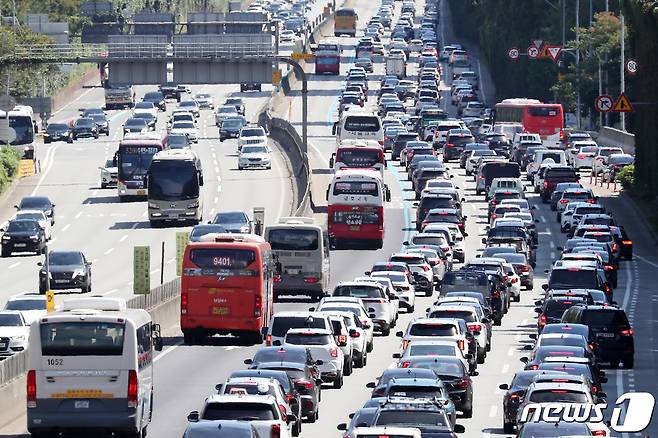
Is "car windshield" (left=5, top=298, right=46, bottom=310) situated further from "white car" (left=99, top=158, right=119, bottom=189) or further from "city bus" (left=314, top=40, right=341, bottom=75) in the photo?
"city bus" (left=314, top=40, right=341, bottom=75)

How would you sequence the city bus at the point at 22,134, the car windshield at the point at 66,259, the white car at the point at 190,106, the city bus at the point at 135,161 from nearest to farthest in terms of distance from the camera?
the car windshield at the point at 66,259, the city bus at the point at 135,161, the city bus at the point at 22,134, the white car at the point at 190,106

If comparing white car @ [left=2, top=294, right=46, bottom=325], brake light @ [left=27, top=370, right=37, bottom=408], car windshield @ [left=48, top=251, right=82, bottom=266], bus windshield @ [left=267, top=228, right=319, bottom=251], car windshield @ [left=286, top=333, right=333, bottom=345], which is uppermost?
brake light @ [left=27, top=370, right=37, bottom=408]

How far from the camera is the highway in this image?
4500 cm

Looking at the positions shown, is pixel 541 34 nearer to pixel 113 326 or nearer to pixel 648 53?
pixel 648 53

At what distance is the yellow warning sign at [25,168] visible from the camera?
119 metres

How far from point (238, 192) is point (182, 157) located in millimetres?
15543

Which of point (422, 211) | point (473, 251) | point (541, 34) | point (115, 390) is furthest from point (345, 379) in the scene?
point (541, 34)

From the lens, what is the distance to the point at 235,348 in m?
54.7

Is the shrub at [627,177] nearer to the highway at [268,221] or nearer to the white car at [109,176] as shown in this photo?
the highway at [268,221]

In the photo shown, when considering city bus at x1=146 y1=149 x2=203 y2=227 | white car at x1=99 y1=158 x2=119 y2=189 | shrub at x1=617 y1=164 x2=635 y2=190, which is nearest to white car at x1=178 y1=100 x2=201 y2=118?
white car at x1=99 y1=158 x2=119 y2=189

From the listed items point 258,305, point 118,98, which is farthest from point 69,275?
point 118,98

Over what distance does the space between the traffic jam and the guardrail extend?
1847 millimetres

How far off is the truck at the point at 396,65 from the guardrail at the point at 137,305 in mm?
128507

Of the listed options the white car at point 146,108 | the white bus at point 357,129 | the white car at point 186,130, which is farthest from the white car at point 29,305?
the white car at point 146,108
